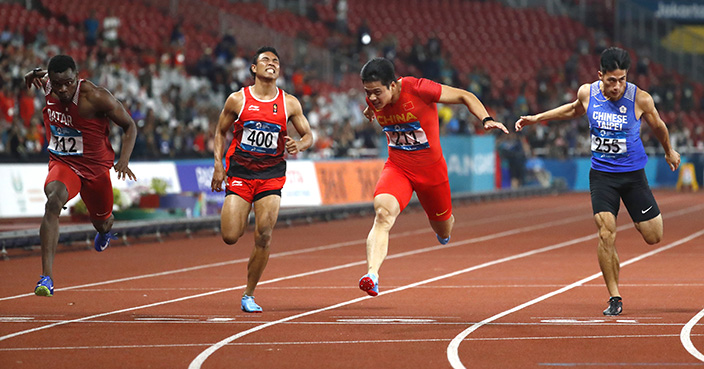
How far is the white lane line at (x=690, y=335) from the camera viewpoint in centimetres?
719

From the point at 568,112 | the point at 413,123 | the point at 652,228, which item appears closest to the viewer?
the point at 413,123

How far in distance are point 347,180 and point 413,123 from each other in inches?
698

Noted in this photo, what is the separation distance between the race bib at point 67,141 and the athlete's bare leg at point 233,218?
5.54 ft

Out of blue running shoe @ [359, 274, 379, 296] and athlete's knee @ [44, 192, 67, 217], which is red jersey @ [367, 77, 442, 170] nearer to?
blue running shoe @ [359, 274, 379, 296]

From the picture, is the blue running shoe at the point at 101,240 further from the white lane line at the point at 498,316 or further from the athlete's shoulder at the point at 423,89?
the white lane line at the point at 498,316

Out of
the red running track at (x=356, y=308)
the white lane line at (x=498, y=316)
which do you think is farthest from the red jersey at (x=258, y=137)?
the white lane line at (x=498, y=316)

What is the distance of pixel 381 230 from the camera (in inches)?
361

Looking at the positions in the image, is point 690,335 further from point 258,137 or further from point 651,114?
point 258,137

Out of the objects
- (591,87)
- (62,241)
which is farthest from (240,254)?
(591,87)

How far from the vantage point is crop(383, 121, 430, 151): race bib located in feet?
31.1

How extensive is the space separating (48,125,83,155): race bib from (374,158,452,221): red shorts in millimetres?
2943

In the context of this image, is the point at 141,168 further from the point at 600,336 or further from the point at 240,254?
the point at 600,336

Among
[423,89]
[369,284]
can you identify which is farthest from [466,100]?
[369,284]

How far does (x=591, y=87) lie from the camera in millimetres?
9727
